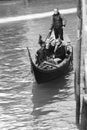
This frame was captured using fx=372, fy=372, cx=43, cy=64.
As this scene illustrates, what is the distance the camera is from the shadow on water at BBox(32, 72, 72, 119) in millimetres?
9676

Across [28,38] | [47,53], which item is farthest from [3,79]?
[28,38]

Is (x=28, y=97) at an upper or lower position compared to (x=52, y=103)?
lower

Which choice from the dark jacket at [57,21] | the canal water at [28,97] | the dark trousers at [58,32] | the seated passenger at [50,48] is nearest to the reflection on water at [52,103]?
the canal water at [28,97]

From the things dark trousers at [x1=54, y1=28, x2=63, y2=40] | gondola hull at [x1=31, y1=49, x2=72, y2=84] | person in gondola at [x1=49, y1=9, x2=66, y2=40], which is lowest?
gondola hull at [x1=31, y1=49, x2=72, y2=84]

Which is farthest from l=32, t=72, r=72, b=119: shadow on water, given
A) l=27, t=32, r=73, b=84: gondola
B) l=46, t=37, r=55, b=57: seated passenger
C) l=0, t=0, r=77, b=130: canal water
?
l=46, t=37, r=55, b=57: seated passenger

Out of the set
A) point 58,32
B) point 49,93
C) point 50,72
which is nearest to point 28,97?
point 49,93

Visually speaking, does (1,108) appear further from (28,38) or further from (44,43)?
(28,38)

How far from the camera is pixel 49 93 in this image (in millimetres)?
10609

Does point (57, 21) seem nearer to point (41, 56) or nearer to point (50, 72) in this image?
point (41, 56)

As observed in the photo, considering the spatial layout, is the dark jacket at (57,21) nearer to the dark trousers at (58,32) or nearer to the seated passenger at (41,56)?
the dark trousers at (58,32)

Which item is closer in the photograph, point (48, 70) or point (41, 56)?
point (48, 70)

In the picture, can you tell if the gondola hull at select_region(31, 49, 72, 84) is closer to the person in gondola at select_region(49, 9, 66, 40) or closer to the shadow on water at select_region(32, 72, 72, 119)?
the shadow on water at select_region(32, 72, 72, 119)

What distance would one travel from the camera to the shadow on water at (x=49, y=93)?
968 centimetres

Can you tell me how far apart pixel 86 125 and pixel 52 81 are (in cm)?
449
